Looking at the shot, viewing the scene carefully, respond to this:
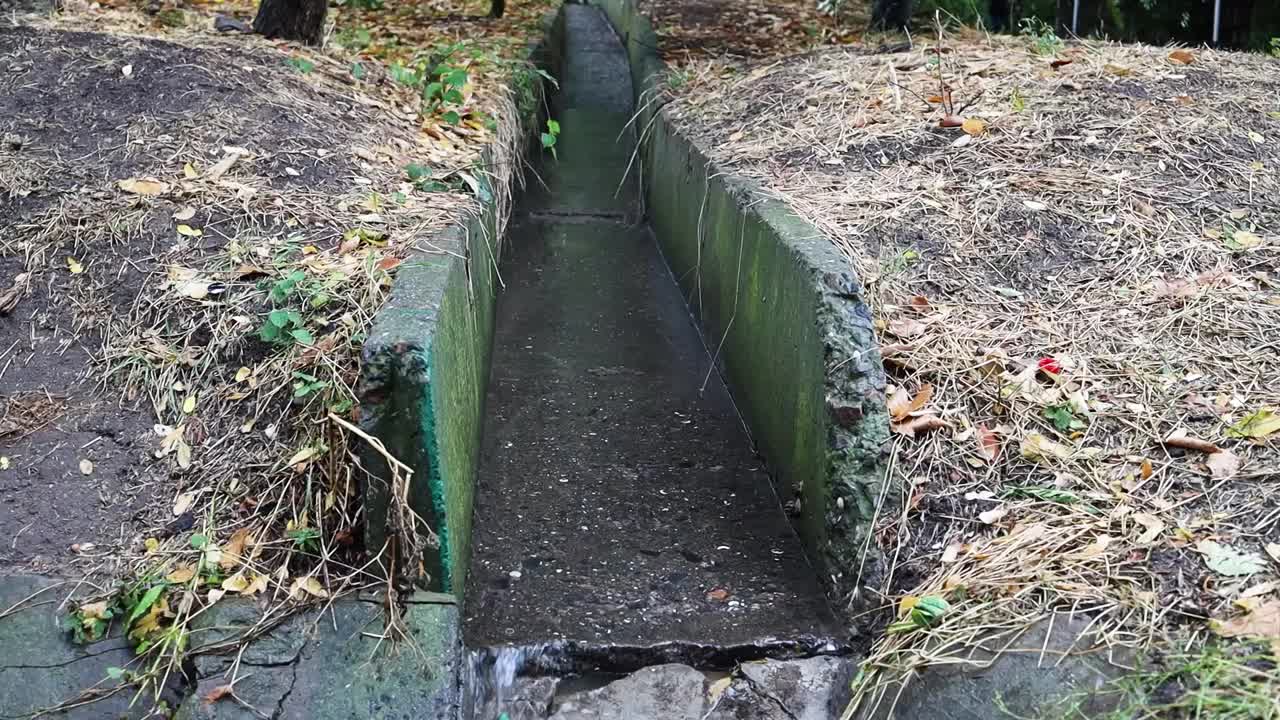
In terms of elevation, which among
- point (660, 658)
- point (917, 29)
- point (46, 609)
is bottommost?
point (660, 658)

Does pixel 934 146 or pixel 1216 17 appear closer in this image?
pixel 934 146

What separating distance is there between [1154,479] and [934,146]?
78.8 inches

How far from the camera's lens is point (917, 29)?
7.02 m

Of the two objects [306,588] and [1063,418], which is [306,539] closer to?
[306,588]

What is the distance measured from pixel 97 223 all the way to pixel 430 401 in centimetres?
169

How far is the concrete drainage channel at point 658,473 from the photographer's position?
270cm

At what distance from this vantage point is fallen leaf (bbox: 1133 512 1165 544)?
2496 mm

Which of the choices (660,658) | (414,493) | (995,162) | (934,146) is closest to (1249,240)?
(995,162)

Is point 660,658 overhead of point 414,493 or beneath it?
beneath

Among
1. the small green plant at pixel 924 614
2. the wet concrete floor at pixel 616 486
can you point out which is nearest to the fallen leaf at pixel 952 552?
the small green plant at pixel 924 614

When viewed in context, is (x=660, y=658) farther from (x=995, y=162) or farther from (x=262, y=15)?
(x=262, y=15)

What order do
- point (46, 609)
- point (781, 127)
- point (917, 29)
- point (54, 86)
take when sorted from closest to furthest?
point (46, 609), point (54, 86), point (781, 127), point (917, 29)

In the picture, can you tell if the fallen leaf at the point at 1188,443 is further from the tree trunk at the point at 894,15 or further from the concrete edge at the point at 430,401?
the tree trunk at the point at 894,15

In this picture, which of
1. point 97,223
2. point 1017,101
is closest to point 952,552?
point 1017,101
